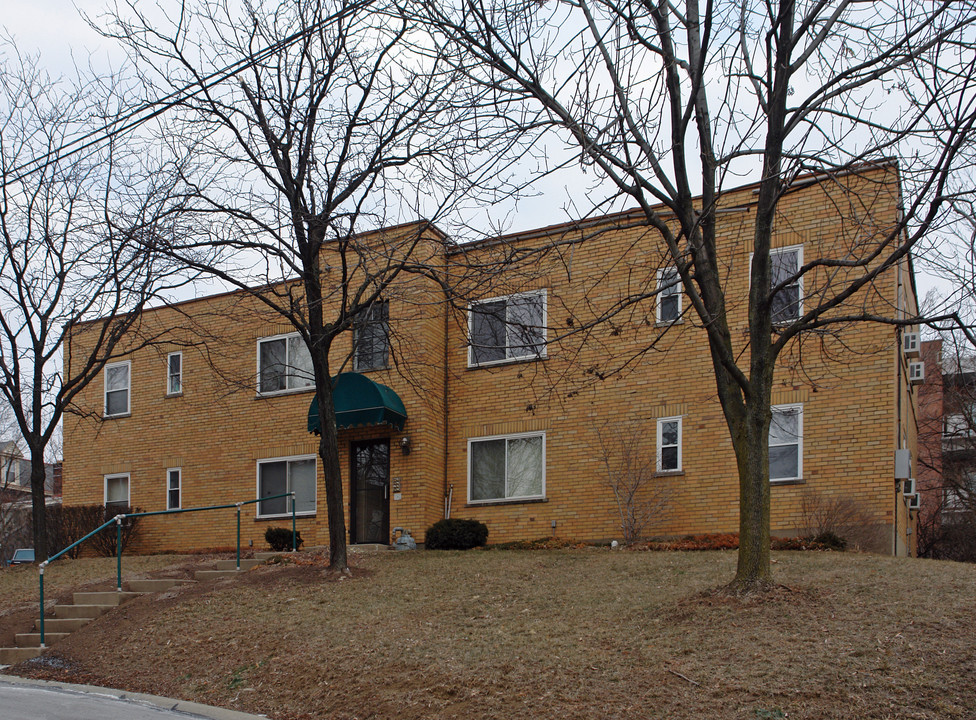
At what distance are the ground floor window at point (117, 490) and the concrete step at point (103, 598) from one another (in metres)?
10.2

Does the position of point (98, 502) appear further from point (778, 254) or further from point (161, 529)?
point (778, 254)

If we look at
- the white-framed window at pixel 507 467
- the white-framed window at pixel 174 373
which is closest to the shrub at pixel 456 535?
the white-framed window at pixel 507 467

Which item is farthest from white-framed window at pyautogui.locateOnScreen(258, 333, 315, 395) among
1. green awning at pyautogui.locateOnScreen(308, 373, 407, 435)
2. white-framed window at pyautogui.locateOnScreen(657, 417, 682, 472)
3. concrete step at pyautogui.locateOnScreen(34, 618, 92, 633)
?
concrete step at pyautogui.locateOnScreen(34, 618, 92, 633)

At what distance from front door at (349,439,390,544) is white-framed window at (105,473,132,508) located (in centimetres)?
698

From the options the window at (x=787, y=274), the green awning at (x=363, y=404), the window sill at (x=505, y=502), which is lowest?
the window sill at (x=505, y=502)

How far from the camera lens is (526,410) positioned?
18.1 meters

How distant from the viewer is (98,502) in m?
23.5

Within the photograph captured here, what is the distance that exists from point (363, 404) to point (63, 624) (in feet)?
23.5

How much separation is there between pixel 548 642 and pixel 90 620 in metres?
6.76

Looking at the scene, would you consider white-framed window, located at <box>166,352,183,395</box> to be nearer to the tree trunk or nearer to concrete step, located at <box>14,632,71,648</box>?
the tree trunk

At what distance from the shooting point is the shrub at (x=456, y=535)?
17219 mm

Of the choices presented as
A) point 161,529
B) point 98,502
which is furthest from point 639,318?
point 98,502

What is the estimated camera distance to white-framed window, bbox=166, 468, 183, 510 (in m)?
22.2

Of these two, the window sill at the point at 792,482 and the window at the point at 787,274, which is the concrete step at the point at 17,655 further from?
the window at the point at 787,274
